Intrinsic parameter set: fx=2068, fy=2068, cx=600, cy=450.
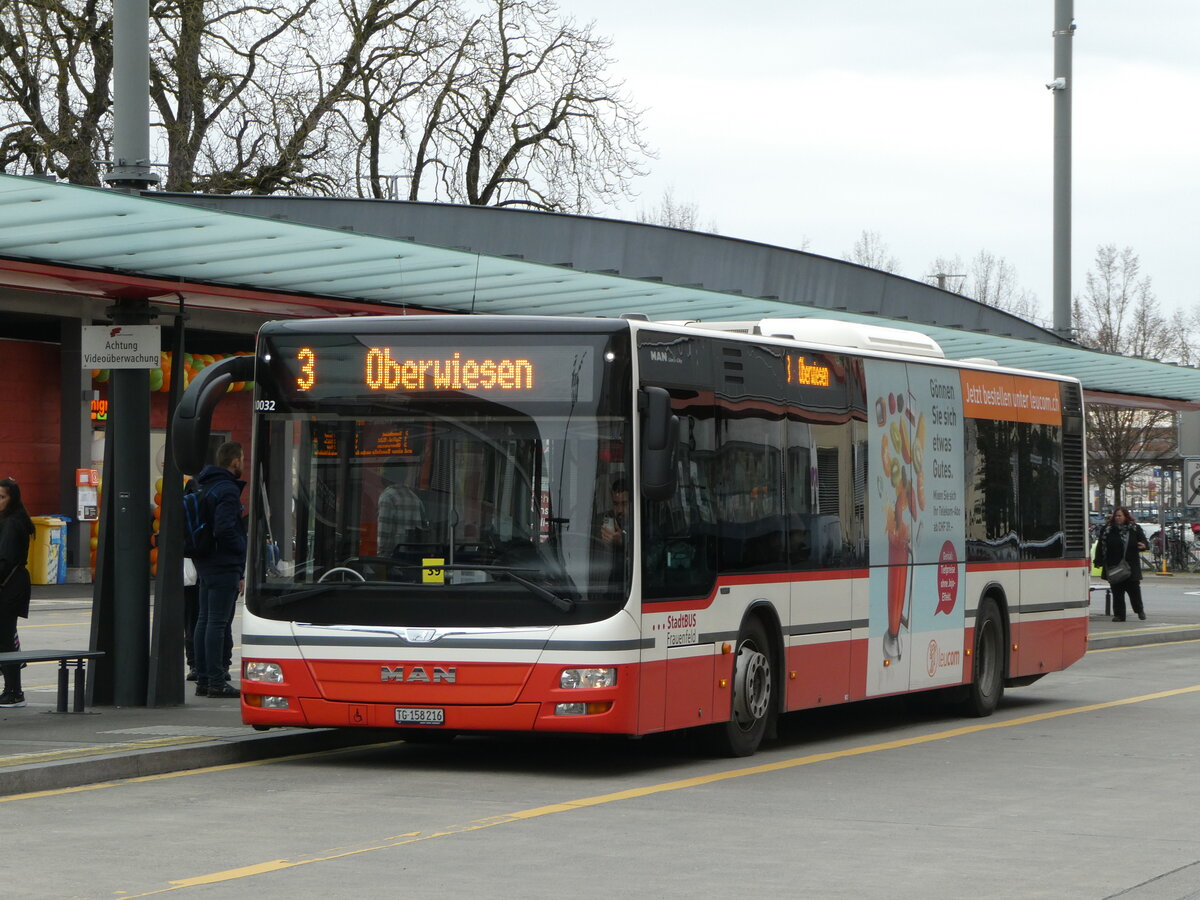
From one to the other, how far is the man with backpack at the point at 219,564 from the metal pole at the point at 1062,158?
550 inches

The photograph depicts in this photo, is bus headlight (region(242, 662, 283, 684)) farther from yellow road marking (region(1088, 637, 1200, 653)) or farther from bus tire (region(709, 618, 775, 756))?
yellow road marking (region(1088, 637, 1200, 653))

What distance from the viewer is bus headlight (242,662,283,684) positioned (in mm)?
11656

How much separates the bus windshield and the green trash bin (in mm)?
21665

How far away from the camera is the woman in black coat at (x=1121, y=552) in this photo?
1153 inches

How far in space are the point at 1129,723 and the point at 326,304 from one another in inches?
267

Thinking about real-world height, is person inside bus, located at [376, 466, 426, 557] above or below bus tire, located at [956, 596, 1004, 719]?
above

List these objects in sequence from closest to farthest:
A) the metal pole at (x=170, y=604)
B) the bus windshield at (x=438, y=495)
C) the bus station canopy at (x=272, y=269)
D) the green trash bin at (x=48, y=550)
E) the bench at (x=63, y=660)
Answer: the bus windshield at (x=438, y=495), the bench at (x=63, y=660), the bus station canopy at (x=272, y=269), the metal pole at (x=170, y=604), the green trash bin at (x=48, y=550)

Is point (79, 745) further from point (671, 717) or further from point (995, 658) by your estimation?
point (995, 658)

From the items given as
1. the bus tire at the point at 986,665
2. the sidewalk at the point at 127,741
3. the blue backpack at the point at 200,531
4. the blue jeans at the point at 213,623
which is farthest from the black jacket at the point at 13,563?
the bus tire at the point at 986,665

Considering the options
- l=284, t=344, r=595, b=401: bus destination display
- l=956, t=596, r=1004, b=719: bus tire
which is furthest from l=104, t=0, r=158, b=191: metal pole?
l=956, t=596, r=1004, b=719: bus tire

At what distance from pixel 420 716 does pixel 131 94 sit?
5.06m

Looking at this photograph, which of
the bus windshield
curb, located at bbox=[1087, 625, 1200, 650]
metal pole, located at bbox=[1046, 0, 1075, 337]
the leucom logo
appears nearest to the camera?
the bus windshield

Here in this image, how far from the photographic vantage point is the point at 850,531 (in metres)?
13.7

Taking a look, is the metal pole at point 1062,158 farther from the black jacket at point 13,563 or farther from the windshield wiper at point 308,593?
the windshield wiper at point 308,593
